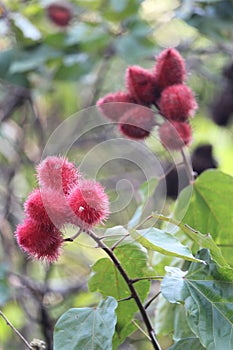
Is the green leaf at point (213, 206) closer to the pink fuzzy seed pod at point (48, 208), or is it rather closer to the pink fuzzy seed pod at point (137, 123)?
the pink fuzzy seed pod at point (137, 123)

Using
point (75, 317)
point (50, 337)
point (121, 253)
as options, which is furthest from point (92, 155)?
point (50, 337)

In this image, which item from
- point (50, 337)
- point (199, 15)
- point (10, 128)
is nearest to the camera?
point (50, 337)

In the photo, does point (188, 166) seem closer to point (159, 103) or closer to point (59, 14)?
point (159, 103)

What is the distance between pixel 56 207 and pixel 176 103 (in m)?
A: 0.54

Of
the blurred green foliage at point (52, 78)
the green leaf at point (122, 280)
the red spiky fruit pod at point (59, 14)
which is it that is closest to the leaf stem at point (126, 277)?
the green leaf at point (122, 280)

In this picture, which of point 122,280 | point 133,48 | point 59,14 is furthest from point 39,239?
point 59,14

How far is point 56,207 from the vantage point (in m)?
1.15

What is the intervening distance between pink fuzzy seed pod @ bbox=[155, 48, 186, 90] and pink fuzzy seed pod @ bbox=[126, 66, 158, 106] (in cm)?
2

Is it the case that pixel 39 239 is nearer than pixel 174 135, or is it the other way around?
pixel 39 239

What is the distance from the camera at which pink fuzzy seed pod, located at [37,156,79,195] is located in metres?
1.18

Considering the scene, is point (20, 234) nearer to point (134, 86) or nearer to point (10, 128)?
point (134, 86)

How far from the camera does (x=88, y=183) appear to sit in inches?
46.3

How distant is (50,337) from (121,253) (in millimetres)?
909

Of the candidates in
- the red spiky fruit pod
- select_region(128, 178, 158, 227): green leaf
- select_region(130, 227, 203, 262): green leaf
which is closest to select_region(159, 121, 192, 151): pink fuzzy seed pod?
select_region(128, 178, 158, 227): green leaf
